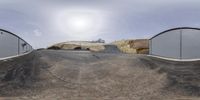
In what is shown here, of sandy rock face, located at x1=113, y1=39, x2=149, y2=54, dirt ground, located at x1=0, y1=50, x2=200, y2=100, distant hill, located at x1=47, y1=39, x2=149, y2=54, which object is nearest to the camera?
dirt ground, located at x1=0, y1=50, x2=200, y2=100

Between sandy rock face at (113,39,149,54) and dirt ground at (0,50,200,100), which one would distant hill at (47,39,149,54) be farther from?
dirt ground at (0,50,200,100)

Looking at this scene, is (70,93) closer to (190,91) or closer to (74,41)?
(190,91)

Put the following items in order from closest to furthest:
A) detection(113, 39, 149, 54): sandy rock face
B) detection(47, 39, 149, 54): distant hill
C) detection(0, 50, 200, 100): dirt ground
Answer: detection(0, 50, 200, 100): dirt ground, detection(47, 39, 149, 54): distant hill, detection(113, 39, 149, 54): sandy rock face

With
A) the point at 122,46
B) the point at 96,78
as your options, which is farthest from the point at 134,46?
the point at 96,78

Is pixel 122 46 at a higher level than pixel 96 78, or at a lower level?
higher

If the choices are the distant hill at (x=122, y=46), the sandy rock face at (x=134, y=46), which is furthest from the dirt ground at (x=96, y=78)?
the sandy rock face at (x=134, y=46)

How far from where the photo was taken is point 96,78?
13648 millimetres

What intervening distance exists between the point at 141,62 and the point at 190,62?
7.53 feet

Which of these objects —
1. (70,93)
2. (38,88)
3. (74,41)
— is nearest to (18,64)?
(38,88)

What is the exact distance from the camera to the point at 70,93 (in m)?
12.2

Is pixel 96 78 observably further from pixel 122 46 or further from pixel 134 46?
pixel 122 46

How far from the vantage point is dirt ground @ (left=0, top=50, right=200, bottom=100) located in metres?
12.3

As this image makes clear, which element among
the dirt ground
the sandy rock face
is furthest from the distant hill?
the dirt ground

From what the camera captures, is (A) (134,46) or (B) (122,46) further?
(B) (122,46)
